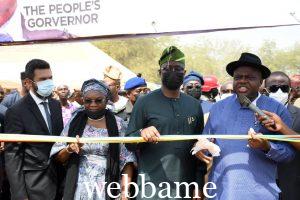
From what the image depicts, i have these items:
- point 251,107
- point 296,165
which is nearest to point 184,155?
point 251,107

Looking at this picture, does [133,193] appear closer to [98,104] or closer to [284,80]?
[98,104]

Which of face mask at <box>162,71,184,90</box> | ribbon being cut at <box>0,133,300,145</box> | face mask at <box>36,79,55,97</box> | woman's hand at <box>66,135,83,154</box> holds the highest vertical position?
face mask at <box>162,71,184,90</box>

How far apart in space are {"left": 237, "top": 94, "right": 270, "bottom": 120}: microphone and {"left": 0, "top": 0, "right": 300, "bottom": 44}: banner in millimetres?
775

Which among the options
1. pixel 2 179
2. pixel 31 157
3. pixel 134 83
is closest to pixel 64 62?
pixel 134 83

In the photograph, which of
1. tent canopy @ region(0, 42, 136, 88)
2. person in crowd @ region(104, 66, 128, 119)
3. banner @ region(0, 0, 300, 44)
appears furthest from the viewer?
tent canopy @ region(0, 42, 136, 88)

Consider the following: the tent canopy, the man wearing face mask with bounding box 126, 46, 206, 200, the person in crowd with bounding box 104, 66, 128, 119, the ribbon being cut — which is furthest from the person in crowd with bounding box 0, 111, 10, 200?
the tent canopy

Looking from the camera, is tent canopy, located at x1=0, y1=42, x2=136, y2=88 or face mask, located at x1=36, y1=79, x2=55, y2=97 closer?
face mask, located at x1=36, y1=79, x2=55, y2=97

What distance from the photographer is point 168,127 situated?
444 centimetres

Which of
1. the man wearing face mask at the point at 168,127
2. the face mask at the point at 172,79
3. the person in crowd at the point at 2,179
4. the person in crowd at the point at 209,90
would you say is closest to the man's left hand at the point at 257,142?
the man wearing face mask at the point at 168,127

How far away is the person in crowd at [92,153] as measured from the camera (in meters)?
4.54

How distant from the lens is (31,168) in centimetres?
479

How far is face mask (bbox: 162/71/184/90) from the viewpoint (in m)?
4.51

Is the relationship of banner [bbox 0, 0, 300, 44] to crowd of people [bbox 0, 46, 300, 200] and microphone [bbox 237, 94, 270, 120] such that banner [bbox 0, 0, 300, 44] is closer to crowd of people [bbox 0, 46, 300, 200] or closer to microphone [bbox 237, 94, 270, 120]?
crowd of people [bbox 0, 46, 300, 200]

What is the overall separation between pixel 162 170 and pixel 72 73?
1651 centimetres
